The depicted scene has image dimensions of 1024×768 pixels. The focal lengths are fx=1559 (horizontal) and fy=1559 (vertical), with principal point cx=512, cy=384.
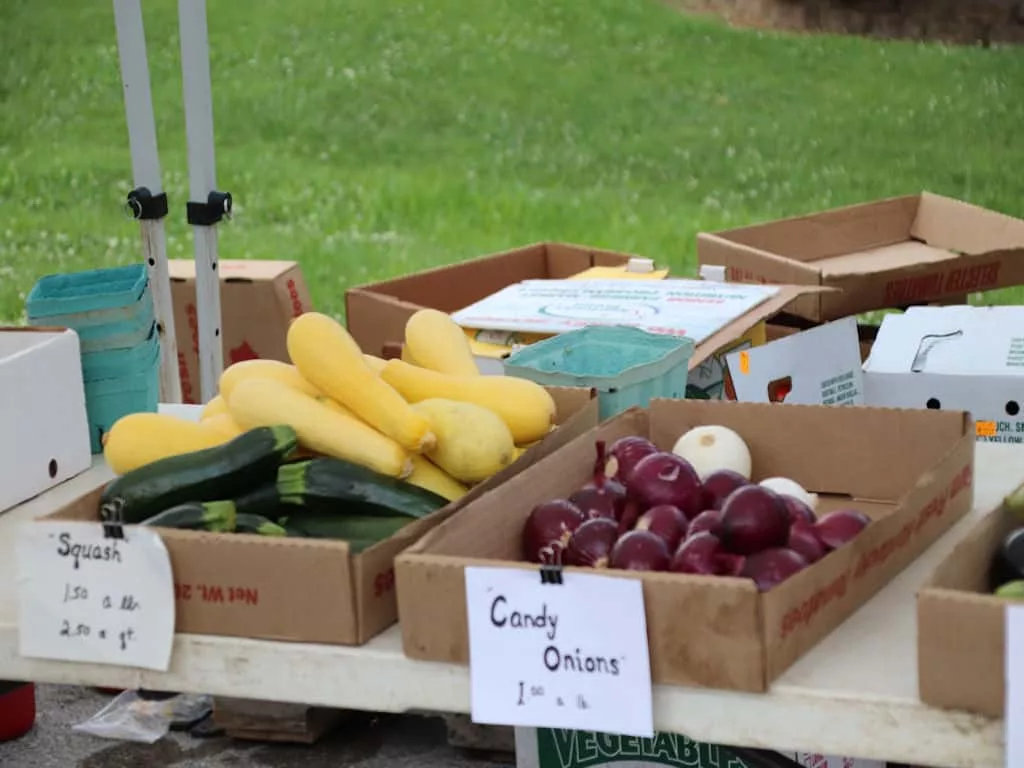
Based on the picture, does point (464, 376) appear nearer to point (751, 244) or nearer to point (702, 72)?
point (751, 244)

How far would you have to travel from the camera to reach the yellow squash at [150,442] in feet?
5.69

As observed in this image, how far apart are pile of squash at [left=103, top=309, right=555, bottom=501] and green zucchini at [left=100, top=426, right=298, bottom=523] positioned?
7 cm

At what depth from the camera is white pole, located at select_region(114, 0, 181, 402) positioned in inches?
110

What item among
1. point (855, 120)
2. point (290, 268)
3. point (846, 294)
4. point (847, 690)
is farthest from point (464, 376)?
point (855, 120)

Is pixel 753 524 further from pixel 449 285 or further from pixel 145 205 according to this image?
pixel 449 285

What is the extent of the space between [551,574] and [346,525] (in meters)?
0.31

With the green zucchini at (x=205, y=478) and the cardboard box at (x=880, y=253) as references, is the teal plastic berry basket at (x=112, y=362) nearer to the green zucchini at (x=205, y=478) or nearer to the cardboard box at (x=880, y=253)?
the green zucchini at (x=205, y=478)

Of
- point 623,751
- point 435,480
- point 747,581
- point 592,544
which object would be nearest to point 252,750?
point 623,751

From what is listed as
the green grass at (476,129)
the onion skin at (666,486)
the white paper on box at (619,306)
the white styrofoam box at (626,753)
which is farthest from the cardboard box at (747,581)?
the green grass at (476,129)

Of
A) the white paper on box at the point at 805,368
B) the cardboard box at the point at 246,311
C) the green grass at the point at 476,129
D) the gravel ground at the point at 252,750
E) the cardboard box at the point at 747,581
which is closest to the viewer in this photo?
the cardboard box at the point at 747,581

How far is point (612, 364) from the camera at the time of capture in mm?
2189

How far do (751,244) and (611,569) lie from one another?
228 cm

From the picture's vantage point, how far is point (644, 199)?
7.97 metres

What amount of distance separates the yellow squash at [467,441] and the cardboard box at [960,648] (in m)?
0.53
